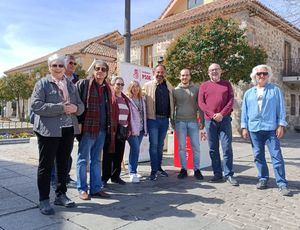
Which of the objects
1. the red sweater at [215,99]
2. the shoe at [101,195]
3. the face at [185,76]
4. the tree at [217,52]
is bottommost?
the shoe at [101,195]

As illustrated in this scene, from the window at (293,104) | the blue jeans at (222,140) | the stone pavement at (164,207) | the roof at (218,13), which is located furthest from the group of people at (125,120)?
the window at (293,104)

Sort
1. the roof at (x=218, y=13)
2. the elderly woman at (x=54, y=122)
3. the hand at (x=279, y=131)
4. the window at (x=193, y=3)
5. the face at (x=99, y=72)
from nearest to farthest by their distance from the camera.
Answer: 1. the elderly woman at (x=54, y=122)
2. the face at (x=99, y=72)
3. the hand at (x=279, y=131)
4. the roof at (x=218, y=13)
5. the window at (x=193, y=3)

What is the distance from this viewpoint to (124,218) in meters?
3.38

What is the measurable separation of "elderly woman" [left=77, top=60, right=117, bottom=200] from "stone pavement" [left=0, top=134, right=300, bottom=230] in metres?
0.24

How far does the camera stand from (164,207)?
3.76 metres

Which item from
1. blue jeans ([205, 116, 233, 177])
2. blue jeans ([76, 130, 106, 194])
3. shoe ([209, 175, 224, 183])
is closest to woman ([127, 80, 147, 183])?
blue jeans ([76, 130, 106, 194])

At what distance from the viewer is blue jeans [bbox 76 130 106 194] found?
3.93 m

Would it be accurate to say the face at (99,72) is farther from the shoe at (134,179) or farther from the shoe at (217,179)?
the shoe at (217,179)

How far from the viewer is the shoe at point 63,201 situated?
3.68 meters

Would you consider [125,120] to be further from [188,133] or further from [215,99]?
[215,99]

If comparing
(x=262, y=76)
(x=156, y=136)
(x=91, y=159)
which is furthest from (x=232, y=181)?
(x=91, y=159)

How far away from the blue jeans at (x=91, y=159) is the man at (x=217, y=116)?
5.93 ft

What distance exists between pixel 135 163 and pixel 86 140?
1.35m

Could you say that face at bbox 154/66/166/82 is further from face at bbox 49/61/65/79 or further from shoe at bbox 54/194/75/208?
shoe at bbox 54/194/75/208
